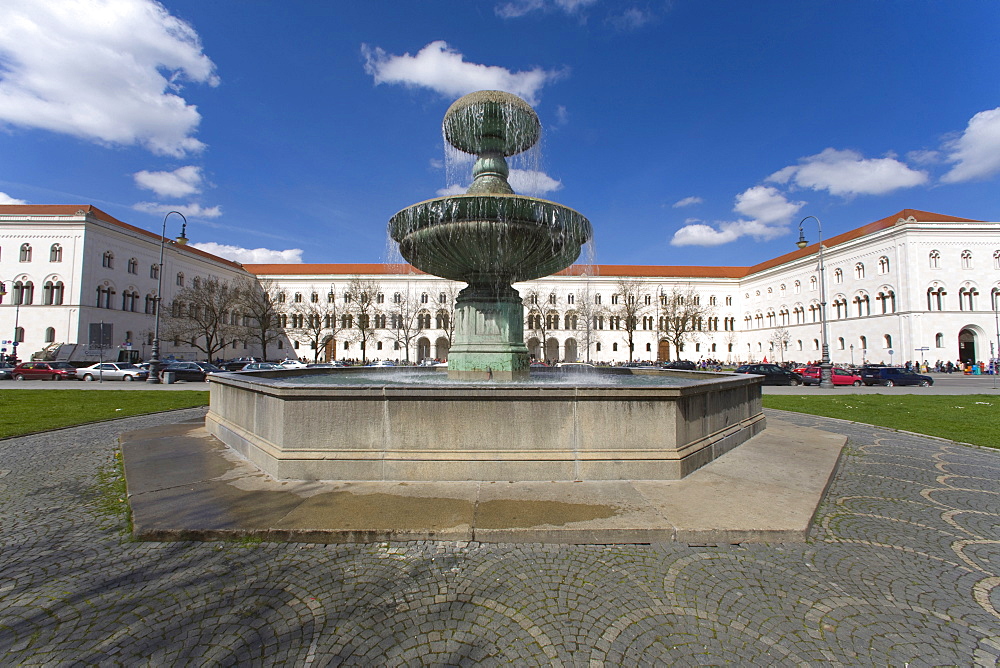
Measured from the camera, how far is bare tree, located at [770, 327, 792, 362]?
64.9 meters

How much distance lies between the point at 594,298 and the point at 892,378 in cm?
4395

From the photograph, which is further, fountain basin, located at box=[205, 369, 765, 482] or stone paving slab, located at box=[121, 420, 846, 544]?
fountain basin, located at box=[205, 369, 765, 482]

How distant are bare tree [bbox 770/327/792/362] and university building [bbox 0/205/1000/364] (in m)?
0.19

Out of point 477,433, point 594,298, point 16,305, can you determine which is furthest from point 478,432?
point 594,298

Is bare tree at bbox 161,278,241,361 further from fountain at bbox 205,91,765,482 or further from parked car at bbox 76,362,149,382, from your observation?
fountain at bbox 205,91,765,482

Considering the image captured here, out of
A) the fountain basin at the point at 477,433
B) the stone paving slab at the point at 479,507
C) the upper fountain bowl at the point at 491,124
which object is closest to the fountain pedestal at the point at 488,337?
the upper fountain bowl at the point at 491,124

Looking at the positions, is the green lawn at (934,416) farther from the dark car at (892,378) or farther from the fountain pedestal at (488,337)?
the dark car at (892,378)

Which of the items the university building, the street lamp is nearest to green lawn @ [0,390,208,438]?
the university building

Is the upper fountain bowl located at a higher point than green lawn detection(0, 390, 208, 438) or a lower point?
higher

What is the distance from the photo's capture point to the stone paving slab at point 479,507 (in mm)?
3537

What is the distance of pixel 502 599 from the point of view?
2719 mm

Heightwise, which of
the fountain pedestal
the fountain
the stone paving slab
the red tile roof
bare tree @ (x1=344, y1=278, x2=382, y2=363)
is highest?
the red tile roof

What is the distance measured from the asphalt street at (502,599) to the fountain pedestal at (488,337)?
524cm

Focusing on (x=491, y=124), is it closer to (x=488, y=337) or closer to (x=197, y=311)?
(x=488, y=337)
